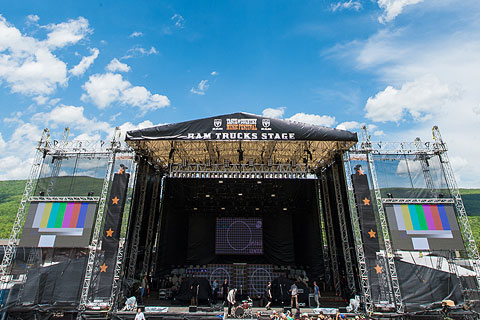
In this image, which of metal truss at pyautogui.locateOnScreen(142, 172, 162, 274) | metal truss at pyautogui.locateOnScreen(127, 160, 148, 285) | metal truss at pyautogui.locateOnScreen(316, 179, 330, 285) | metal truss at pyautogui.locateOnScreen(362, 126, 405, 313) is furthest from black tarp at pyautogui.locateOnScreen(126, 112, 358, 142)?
metal truss at pyautogui.locateOnScreen(316, 179, 330, 285)

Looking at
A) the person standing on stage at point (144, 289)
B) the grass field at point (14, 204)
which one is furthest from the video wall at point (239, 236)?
the grass field at point (14, 204)

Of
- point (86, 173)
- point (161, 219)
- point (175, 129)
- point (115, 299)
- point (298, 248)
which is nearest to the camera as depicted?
point (115, 299)

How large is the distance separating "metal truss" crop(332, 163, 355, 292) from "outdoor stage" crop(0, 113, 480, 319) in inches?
2.3

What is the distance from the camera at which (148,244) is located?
52.4 ft

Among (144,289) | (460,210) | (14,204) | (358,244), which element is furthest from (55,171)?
(14,204)

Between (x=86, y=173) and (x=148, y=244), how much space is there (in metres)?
5.81

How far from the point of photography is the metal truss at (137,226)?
44.7 feet

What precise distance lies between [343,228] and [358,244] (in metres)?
2.06

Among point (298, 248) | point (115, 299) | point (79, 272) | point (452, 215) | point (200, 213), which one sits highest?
point (200, 213)

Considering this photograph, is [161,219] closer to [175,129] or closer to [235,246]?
[235,246]

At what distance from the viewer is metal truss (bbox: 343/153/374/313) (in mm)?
11160

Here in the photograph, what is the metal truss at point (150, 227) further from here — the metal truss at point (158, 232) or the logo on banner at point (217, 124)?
the logo on banner at point (217, 124)

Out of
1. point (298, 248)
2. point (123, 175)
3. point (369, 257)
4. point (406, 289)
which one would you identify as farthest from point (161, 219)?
point (406, 289)

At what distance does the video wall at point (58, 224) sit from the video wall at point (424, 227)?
1477 cm
